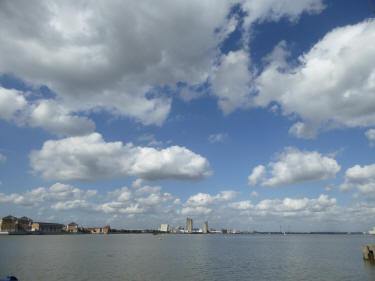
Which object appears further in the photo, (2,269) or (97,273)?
(2,269)

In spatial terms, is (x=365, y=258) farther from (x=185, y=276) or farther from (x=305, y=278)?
(x=185, y=276)

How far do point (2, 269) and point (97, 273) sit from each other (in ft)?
73.0

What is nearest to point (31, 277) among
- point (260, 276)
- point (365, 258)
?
point (260, 276)

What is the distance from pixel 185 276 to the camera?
57.8m

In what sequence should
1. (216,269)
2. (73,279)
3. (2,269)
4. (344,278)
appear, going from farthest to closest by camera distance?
1. (216,269)
2. (2,269)
3. (344,278)
4. (73,279)

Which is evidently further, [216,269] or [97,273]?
[216,269]

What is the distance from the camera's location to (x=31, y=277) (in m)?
54.6

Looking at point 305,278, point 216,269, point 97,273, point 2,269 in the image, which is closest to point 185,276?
point 216,269

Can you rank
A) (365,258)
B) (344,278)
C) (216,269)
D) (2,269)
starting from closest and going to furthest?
1. (344,278)
2. (2,269)
3. (216,269)
4. (365,258)

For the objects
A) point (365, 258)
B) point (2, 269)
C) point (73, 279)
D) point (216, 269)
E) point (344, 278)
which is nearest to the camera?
point (73, 279)

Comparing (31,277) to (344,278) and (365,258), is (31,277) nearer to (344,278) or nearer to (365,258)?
(344,278)

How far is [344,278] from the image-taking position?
5734 centimetres

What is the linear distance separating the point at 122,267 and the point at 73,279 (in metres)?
16.7

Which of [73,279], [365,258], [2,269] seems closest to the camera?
[73,279]
